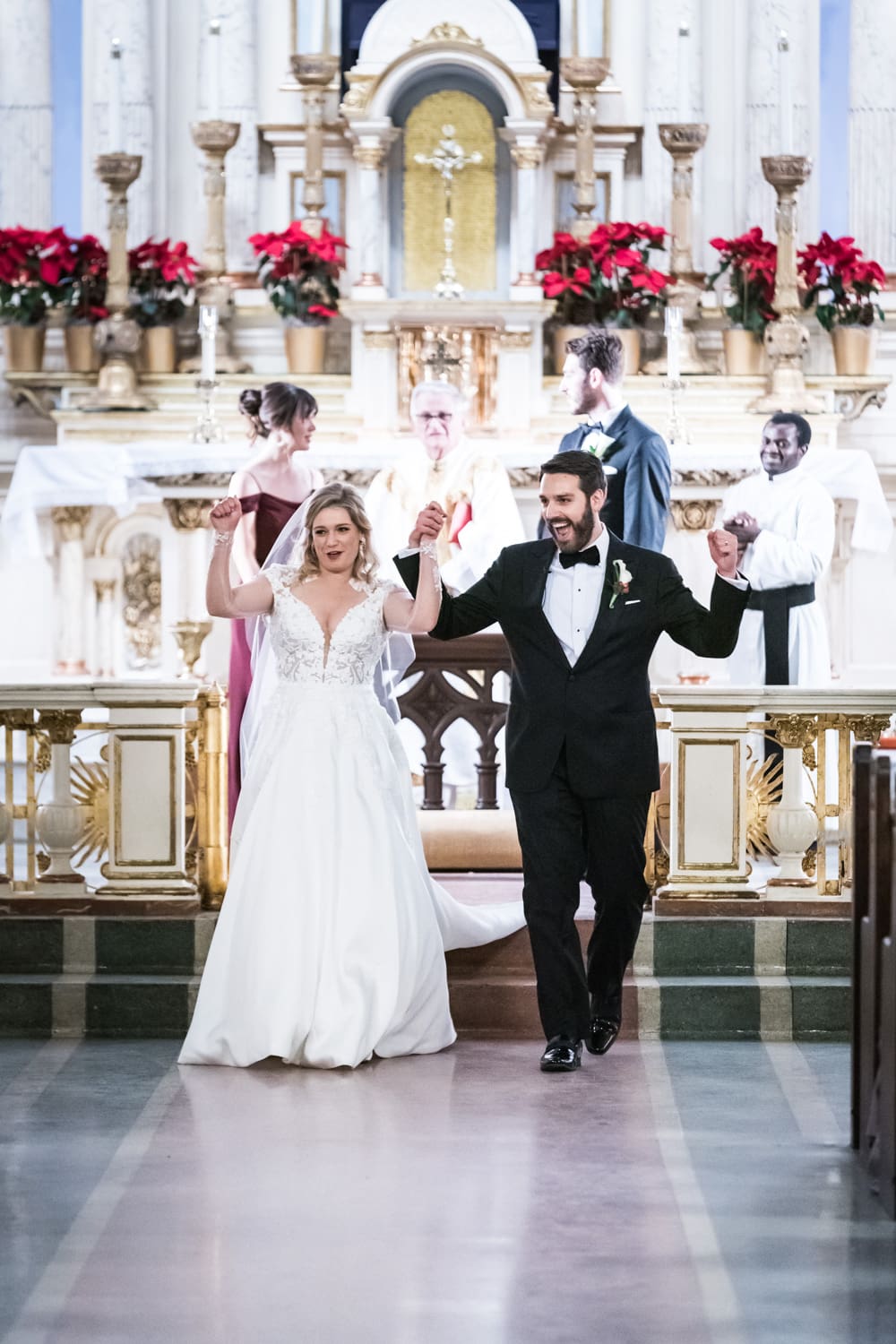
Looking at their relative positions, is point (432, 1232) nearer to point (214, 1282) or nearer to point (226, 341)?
point (214, 1282)

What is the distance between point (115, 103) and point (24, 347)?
4.01 feet

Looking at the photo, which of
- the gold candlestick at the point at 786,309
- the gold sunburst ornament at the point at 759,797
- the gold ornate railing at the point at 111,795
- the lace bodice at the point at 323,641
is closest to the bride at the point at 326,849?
the lace bodice at the point at 323,641

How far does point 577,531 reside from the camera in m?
5.74

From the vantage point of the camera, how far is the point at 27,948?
21.2 feet

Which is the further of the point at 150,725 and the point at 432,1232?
the point at 150,725

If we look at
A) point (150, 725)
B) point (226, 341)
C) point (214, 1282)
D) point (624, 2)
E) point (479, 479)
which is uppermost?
point (624, 2)

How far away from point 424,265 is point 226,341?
3.44 ft

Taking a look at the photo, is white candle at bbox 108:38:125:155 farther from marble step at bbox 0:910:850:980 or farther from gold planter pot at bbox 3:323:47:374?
marble step at bbox 0:910:850:980

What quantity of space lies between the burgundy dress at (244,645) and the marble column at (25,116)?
4.00 metres

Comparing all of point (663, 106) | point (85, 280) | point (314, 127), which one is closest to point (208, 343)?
point (85, 280)

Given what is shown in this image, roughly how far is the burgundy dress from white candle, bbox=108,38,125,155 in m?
3.12

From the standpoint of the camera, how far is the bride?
579 centimetres

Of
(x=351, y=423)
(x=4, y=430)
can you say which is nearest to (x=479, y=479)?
(x=351, y=423)

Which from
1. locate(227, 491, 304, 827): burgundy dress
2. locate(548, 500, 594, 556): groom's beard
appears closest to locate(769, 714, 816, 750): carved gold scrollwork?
locate(548, 500, 594, 556): groom's beard
